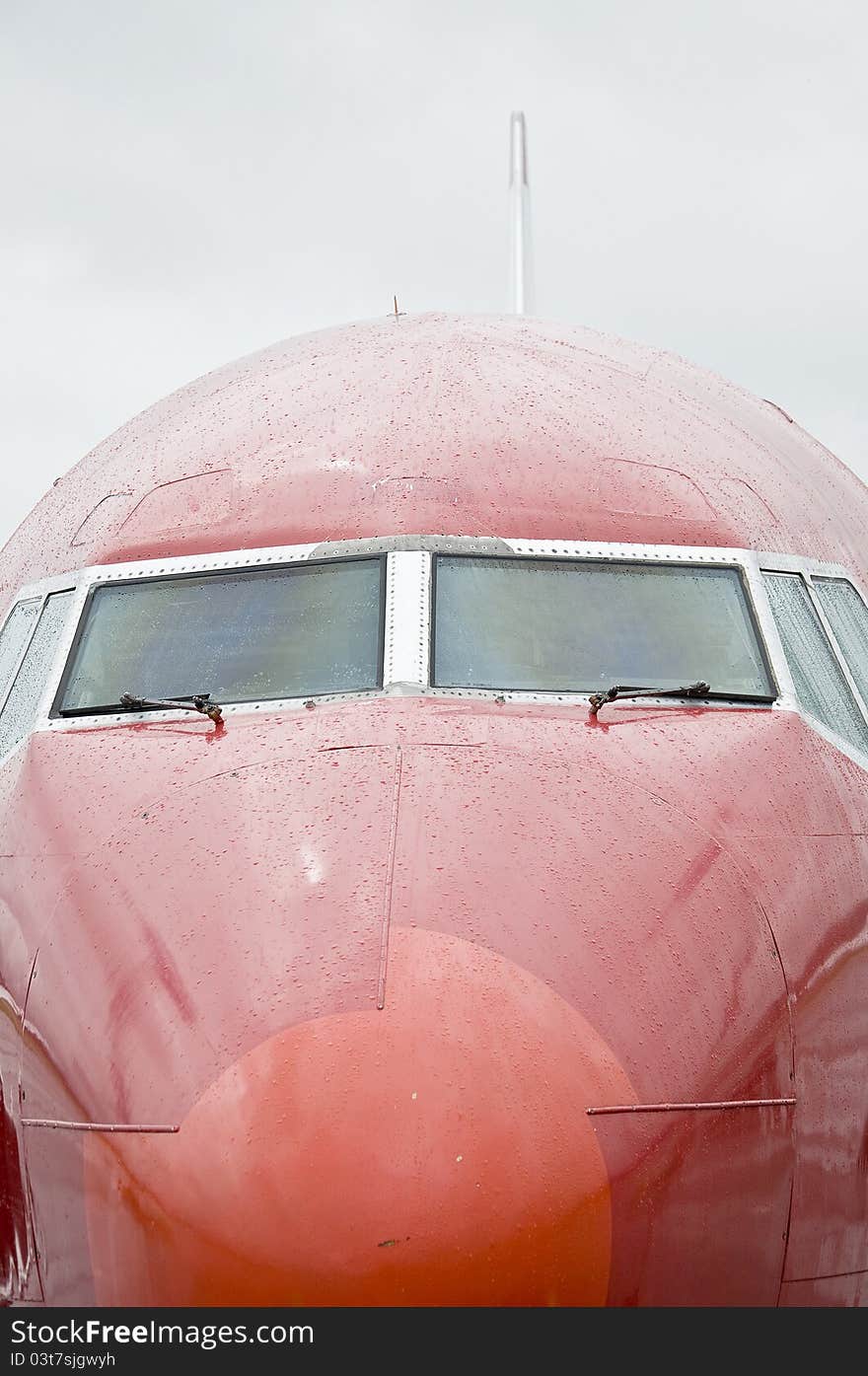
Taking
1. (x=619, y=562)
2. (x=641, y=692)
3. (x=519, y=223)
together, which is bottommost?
(x=641, y=692)

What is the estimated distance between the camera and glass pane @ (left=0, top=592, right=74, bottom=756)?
7.76 meters

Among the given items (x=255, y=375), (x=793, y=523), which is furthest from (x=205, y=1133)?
(x=255, y=375)

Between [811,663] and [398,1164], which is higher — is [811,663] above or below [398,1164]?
above

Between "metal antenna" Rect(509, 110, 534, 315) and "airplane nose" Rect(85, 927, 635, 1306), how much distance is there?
37.3 feet

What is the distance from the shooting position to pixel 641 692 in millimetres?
6965

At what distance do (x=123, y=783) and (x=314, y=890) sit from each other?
123 cm

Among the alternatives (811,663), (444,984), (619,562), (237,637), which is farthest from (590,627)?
(444,984)

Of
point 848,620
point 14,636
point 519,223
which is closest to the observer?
point 848,620

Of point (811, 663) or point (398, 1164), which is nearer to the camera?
point (398, 1164)

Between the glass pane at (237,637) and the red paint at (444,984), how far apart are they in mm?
230

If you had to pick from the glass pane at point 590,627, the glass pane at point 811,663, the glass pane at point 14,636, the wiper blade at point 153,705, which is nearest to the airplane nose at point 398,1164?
the wiper blade at point 153,705

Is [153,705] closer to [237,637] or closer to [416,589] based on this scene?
[237,637]

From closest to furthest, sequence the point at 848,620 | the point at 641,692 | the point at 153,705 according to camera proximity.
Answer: the point at 641,692 < the point at 153,705 < the point at 848,620

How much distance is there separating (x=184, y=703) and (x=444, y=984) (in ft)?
6.67
